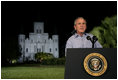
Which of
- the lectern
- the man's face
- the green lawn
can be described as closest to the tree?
the green lawn

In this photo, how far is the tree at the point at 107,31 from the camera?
576 inches

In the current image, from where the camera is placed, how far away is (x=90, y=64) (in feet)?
14.9

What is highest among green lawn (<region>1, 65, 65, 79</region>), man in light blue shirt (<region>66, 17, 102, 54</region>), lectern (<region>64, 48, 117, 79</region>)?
man in light blue shirt (<region>66, 17, 102, 54</region>)

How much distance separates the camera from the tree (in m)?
14.6

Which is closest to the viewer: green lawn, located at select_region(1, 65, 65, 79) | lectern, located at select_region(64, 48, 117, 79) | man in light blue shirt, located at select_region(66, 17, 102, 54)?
lectern, located at select_region(64, 48, 117, 79)

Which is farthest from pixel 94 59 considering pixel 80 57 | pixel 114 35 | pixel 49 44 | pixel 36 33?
pixel 49 44

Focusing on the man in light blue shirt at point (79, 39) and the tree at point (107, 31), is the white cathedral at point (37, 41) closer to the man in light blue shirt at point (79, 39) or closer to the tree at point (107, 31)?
the tree at point (107, 31)

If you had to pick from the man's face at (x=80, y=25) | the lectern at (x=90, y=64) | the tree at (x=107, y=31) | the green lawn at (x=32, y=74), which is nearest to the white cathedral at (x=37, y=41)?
the tree at (x=107, y=31)

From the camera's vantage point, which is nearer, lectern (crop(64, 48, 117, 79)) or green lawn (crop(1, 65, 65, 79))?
lectern (crop(64, 48, 117, 79))

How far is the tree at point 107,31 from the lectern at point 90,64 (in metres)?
9.94

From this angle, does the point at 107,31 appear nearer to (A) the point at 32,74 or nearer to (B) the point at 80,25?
(A) the point at 32,74

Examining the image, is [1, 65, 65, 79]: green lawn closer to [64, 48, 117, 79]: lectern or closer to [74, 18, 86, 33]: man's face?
[74, 18, 86, 33]: man's face

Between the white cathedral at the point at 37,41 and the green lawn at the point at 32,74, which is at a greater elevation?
the white cathedral at the point at 37,41

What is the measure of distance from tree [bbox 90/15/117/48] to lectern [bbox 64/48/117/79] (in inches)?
391
